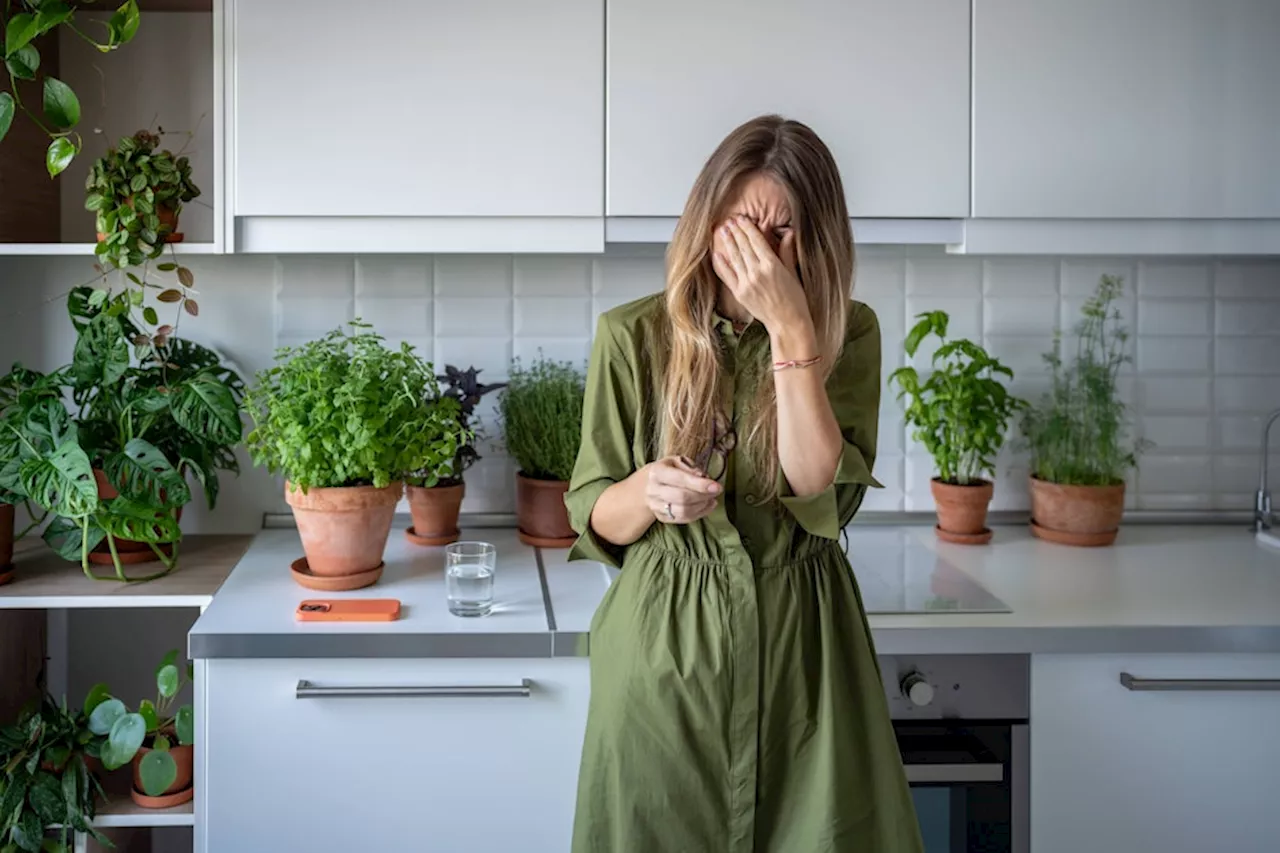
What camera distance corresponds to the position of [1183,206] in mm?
2059

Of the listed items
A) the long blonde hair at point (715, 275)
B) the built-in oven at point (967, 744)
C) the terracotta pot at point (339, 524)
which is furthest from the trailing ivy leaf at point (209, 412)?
the built-in oven at point (967, 744)

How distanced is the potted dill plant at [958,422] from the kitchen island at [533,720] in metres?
0.46

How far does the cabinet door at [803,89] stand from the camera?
1985 millimetres

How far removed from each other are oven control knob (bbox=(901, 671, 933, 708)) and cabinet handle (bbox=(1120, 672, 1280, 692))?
288 millimetres

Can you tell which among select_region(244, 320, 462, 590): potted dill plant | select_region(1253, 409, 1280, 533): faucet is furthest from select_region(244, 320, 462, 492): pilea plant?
select_region(1253, 409, 1280, 533): faucet

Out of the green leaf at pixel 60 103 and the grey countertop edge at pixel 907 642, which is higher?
the green leaf at pixel 60 103

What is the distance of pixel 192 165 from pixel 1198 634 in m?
1.94

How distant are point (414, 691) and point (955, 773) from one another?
0.80 m

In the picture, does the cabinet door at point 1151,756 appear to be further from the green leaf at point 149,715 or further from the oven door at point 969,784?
the green leaf at point 149,715

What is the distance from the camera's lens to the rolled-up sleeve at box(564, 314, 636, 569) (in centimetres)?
151

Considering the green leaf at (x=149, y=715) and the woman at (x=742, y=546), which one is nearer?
the woman at (x=742, y=546)

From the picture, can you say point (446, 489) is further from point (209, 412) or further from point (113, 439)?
point (113, 439)

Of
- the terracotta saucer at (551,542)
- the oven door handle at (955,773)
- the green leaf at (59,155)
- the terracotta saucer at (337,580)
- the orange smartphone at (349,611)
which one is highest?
the green leaf at (59,155)

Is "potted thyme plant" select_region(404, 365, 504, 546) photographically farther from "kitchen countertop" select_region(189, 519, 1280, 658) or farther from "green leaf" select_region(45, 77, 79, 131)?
"green leaf" select_region(45, 77, 79, 131)
